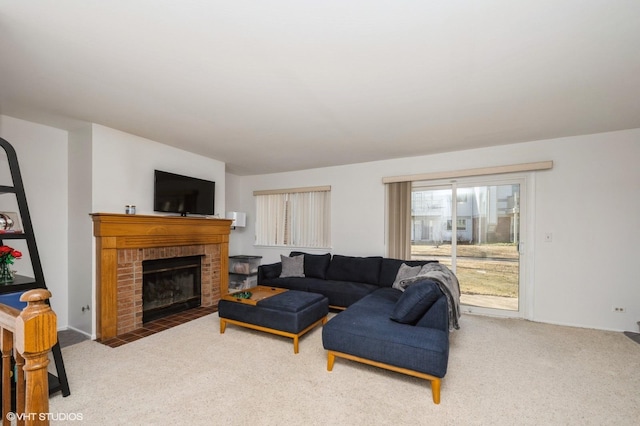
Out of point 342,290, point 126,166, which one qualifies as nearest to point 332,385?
point 342,290

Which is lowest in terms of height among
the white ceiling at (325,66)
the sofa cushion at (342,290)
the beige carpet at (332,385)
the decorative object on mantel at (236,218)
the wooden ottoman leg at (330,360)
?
the beige carpet at (332,385)

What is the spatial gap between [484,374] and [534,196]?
260 centimetres

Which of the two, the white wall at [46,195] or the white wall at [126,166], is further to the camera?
the white wall at [126,166]

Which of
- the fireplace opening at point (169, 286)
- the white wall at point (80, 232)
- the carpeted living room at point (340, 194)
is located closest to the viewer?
the carpeted living room at point (340, 194)

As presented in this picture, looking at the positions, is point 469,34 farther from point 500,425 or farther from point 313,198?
point 313,198

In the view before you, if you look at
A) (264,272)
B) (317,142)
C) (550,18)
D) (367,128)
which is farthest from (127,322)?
(550,18)

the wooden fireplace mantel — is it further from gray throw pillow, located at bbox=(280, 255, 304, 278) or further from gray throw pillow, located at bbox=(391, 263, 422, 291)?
gray throw pillow, located at bbox=(391, 263, 422, 291)

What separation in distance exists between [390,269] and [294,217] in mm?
2226

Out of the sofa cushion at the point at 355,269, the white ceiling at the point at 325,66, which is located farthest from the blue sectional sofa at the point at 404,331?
the white ceiling at the point at 325,66

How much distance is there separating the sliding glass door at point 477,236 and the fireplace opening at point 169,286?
3511 mm

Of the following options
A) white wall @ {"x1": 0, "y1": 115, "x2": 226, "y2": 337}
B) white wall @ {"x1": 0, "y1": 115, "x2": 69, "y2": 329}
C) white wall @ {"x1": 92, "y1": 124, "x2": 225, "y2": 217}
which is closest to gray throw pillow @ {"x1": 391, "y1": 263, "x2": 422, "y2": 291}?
white wall @ {"x1": 92, "y1": 124, "x2": 225, "y2": 217}

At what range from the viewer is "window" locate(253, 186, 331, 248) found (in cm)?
533

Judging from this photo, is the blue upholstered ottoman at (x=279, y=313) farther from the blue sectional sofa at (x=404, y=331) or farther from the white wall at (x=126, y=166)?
the white wall at (x=126, y=166)

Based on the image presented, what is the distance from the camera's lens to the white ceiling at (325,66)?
152cm
